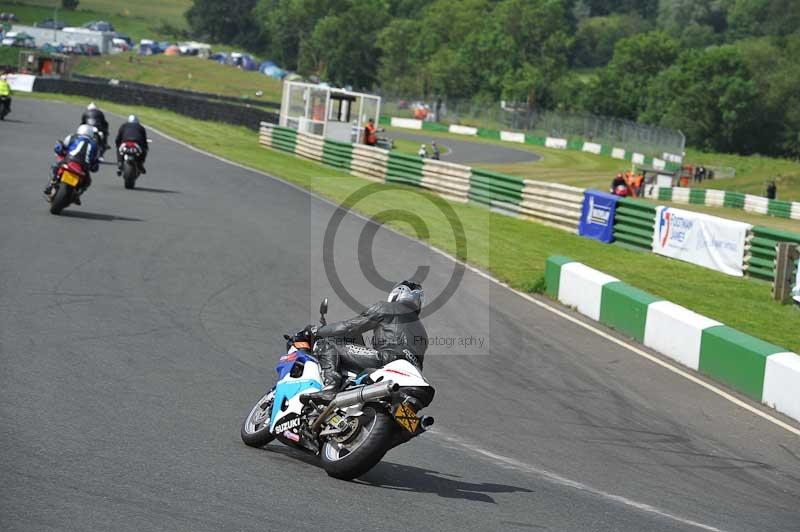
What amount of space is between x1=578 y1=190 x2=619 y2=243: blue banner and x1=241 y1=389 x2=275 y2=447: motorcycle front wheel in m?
18.4

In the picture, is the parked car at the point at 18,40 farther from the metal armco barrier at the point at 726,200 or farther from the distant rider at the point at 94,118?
the distant rider at the point at 94,118

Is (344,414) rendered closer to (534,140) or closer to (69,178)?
(69,178)

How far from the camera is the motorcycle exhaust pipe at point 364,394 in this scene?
6.71 meters

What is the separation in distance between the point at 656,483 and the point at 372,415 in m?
2.83

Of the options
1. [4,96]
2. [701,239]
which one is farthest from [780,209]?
[4,96]

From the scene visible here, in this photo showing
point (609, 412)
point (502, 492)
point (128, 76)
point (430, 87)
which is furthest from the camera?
point (430, 87)

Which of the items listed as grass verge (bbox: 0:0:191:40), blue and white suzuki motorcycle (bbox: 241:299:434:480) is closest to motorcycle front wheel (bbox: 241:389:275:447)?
blue and white suzuki motorcycle (bbox: 241:299:434:480)

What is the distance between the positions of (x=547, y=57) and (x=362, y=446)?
397 ft

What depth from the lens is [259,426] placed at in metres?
7.88

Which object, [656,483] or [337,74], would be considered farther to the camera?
[337,74]

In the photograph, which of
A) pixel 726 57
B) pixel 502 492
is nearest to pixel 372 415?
pixel 502 492

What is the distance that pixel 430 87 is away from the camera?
12862 centimetres

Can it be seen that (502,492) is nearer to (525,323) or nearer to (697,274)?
(525,323)

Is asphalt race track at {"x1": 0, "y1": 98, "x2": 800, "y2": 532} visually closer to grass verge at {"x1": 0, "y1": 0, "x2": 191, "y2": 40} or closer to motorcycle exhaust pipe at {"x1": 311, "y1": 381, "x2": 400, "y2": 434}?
motorcycle exhaust pipe at {"x1": 311, "y1": 381, "x2": 400, "y2": 434}
